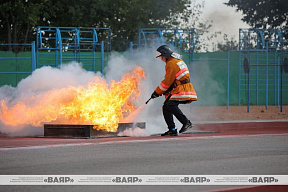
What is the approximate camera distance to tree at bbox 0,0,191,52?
1069 inches

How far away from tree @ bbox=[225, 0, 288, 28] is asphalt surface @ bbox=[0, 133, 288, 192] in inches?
974

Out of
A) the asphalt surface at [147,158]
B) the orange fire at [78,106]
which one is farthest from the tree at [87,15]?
the asphalt surface at [147,158]

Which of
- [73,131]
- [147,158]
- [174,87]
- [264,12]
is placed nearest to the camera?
[147,158]

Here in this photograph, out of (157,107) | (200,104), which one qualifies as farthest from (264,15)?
(157,107)

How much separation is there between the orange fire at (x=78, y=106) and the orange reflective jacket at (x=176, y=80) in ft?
2.70

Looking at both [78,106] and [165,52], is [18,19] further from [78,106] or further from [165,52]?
[165,52]

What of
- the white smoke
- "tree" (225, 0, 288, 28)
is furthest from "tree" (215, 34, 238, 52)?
the white smoke

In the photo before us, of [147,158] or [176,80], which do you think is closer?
[147,158]

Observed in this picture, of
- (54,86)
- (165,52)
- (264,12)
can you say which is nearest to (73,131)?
Answer: (54,86)

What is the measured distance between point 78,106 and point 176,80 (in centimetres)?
203

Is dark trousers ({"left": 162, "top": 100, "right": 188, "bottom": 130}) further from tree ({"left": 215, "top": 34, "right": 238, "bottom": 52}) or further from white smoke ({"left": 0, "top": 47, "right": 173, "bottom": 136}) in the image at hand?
tree ({"left": 215, "top": 34, "right": 238, "bottom": 52})

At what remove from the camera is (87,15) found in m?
29.8

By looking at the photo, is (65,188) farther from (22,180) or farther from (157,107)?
(157,107)

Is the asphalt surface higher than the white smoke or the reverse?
the reverse
